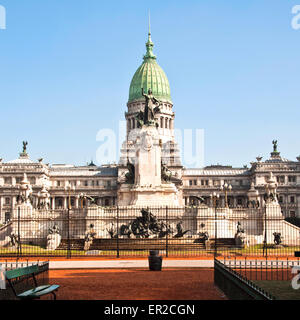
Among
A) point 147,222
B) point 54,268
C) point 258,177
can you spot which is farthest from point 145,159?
point 258,177

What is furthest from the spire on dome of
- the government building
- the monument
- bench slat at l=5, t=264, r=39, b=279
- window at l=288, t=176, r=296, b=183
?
bench slat at l=5, t=264, r=39, b=279

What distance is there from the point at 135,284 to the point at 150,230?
100.0 feet

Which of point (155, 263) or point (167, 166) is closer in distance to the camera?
point (155, 263)

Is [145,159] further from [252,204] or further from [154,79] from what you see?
[154,79]

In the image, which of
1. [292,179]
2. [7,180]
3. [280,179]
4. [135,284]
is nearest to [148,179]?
[135,284]

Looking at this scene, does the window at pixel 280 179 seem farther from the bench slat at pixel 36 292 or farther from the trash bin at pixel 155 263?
the bench slat at pixel 36 292

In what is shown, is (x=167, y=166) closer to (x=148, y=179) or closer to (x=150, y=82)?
(x=150, y=82)

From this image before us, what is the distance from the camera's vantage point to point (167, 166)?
13750 centimetres

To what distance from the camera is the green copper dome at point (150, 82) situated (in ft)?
501

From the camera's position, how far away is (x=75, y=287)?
22141 mm

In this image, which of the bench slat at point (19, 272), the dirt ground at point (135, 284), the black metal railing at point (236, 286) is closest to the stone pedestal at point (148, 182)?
the dirt ground at point (135, 284)

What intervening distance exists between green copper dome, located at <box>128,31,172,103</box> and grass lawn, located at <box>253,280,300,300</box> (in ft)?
432

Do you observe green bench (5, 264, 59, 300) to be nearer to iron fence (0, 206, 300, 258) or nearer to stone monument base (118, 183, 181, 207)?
iron fence (0, 206, 300, 258)
